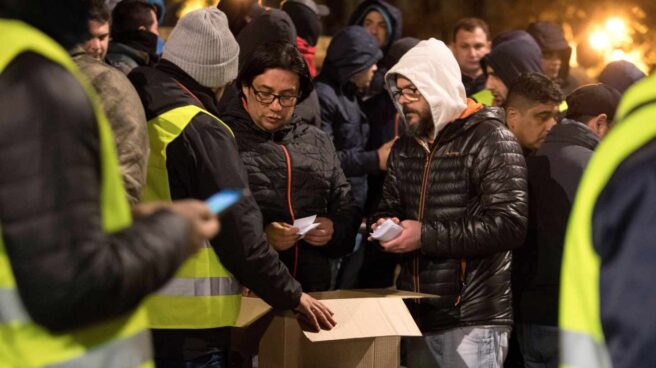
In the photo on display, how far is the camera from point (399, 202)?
16.9ft

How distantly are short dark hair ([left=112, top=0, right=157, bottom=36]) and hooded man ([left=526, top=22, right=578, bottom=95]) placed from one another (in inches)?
141

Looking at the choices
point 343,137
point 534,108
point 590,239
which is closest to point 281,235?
point 534,108

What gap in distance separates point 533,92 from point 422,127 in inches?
47.1

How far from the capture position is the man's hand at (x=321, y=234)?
5.10 meters

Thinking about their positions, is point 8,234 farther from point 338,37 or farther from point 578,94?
point 338,37

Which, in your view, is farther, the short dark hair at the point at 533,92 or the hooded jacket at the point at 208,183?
the short dark hair at the point at 533,92

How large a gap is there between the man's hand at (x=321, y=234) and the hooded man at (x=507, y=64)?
249 centimetres

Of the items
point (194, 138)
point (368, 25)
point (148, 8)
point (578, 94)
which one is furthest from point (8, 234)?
point (368, 25)

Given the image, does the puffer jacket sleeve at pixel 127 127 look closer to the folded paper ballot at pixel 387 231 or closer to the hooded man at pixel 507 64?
the folded paper ballot at pixel 387 231

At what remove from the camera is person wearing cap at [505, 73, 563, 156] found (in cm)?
597

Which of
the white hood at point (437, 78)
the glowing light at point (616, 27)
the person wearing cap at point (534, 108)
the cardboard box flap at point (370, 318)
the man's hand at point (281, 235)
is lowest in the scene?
the glowing light at point (616, 27)

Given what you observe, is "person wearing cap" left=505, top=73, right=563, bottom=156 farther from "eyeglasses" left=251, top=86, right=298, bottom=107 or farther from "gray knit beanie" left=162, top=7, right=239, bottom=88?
"gray knit beanie" left=162, top=7, right=239, bottom=88

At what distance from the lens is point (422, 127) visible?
16.5 ft

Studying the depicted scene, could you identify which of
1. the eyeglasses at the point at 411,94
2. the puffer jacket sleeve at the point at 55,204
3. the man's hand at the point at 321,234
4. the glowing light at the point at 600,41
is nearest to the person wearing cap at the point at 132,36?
the man's hand at the point at 321,234
